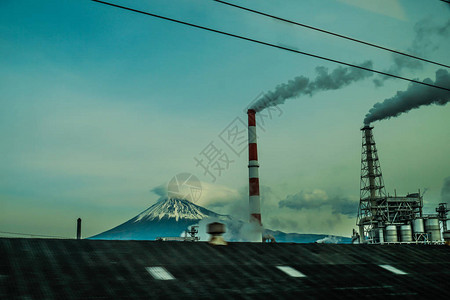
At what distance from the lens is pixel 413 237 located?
70625mm

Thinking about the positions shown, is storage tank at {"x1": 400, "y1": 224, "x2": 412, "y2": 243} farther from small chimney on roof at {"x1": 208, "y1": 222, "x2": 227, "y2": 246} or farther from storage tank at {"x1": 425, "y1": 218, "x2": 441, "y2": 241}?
small chimney on roof at {"x1": 208, "y1": 222, "x2": 227, "y2": 246}

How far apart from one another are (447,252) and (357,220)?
5894cm

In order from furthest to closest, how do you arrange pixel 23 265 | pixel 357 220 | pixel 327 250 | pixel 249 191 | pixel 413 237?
pixel 357 220, pixel 413 237, pixel 249 191, pixel 327 250, pixel 23 265

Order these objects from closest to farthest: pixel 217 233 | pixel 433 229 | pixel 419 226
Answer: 1. pixel 217 233
2. pixel 433 229
3. pixel 419 226

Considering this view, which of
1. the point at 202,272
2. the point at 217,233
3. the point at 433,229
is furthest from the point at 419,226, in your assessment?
the point at 202,272

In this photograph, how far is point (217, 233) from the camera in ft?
66.0

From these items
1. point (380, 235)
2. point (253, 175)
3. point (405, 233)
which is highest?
point (253, 175)

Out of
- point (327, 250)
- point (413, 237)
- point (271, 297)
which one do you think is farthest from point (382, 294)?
point (413, 237)

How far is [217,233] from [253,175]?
43.0 meters

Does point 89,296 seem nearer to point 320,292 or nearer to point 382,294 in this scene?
point 320,292

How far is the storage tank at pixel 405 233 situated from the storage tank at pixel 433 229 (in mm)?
2856

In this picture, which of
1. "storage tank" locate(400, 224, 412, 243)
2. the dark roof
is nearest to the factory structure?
"storage tank" locate(400, 224, 412, 243)

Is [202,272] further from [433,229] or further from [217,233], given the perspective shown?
[433,229]

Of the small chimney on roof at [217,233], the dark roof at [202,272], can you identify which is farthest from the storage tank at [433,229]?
the small chimney on roof at [217,233]
